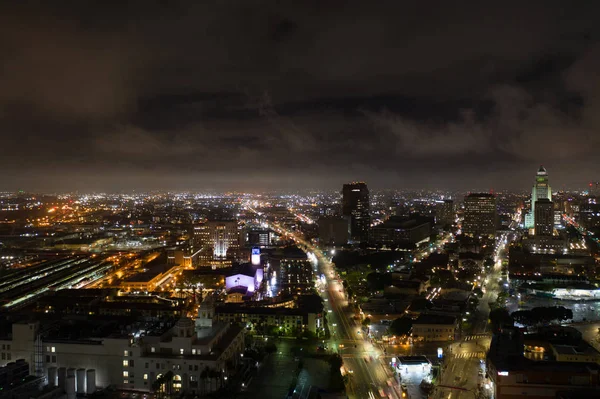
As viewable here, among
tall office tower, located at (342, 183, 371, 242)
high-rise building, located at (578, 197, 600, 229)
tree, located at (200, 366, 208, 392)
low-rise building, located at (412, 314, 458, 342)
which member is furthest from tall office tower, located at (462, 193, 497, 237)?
tree, located at (200, 366, 208, 392)

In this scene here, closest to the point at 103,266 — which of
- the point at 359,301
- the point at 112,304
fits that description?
the point at 112,304

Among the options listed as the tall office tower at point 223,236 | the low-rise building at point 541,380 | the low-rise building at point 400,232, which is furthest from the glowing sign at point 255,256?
the low-rise building at point 541,380

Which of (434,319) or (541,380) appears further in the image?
(434,319)

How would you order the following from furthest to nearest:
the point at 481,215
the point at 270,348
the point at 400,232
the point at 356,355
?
the point at 481,215, the point at 400,232, the point at 270,348, the point at 356,355

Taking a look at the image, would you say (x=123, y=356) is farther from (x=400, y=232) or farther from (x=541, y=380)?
(x=400, y=232)

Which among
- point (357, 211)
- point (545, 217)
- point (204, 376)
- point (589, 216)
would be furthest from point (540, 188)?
point (204, 376)

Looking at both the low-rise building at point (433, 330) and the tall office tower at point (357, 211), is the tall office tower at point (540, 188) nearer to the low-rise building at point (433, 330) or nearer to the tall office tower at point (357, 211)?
the tall office tower at point (357, 211)

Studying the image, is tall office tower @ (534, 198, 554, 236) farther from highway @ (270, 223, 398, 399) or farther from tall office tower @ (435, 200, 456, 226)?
highway @ (270, 223, 398, 399)

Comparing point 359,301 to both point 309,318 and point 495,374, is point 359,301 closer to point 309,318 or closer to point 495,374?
point 309,318

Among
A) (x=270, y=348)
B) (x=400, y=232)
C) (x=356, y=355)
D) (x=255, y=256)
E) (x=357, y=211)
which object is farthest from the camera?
(x=357, y=211)
